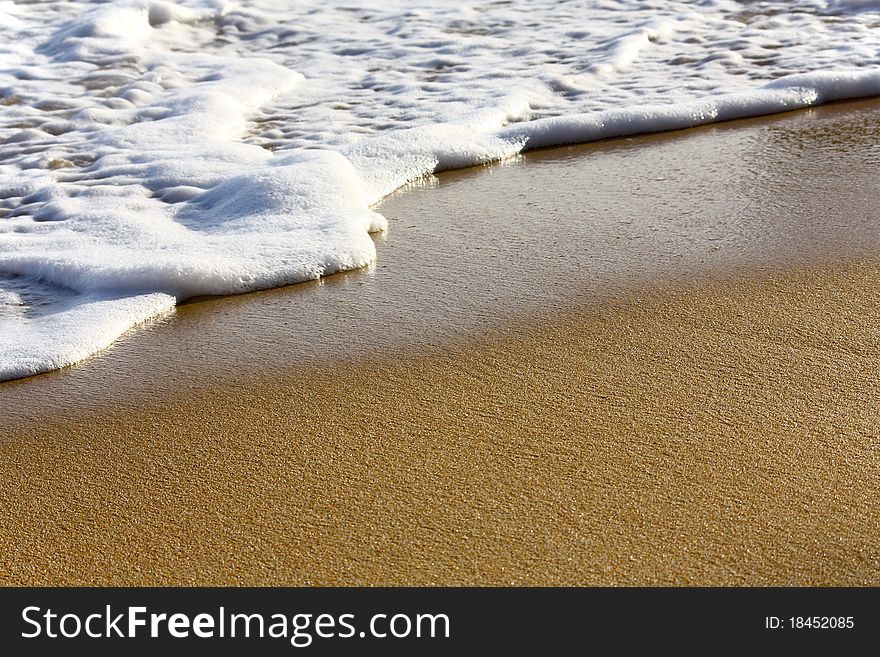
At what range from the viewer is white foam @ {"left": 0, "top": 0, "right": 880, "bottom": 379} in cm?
313

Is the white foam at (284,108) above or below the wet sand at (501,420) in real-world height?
below

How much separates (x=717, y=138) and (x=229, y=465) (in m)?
2.85

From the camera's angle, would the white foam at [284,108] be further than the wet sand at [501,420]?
Yes

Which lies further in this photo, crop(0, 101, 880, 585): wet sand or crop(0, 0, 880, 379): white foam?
crop(0, 0, 880, 379): white foam

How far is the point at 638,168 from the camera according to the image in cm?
392

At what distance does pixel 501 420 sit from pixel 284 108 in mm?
3290

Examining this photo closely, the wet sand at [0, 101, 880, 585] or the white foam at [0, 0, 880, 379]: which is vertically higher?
the wet sand at [0, 101, 880, 585]

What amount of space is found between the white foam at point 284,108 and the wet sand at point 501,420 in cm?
26

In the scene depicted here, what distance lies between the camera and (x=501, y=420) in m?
2.20

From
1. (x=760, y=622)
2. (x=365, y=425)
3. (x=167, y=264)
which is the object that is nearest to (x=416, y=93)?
(x=167, y=264)

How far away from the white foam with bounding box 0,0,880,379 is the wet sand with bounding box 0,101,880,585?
0.26m

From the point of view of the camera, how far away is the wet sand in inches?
70.4

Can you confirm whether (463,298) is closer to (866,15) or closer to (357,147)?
(357,147)

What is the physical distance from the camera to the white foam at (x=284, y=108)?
3133mm
